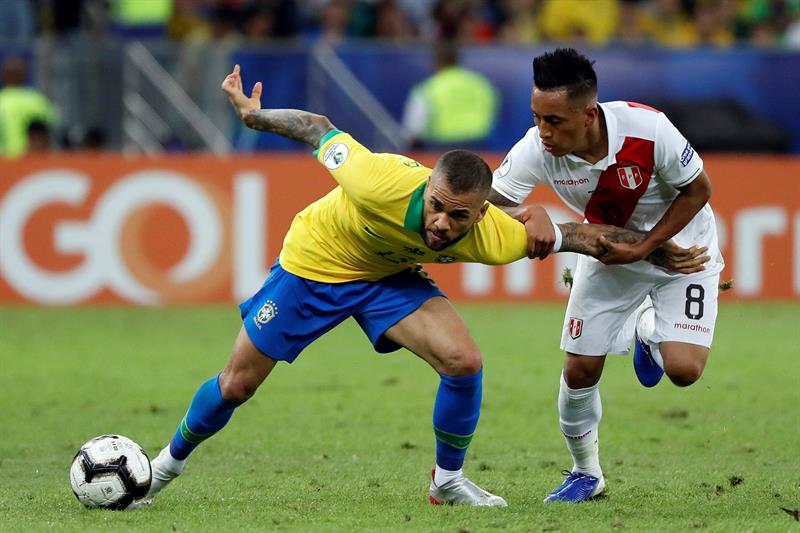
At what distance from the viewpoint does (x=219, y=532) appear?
6402mm

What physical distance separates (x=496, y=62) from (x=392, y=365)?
583 cm

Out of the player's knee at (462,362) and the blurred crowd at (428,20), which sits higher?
the player's knee at (462,362)

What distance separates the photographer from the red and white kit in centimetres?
724

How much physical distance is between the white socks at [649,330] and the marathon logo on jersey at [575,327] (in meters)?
0.43

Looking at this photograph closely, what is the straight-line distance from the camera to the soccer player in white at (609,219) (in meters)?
7.02

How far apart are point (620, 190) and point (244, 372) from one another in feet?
6.94

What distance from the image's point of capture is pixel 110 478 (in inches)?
272

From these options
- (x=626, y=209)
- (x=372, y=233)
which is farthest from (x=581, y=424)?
(x=372, y=233)

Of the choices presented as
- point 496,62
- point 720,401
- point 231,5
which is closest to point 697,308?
point 720,401

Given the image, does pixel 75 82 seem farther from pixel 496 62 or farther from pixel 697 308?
pixel 697 308

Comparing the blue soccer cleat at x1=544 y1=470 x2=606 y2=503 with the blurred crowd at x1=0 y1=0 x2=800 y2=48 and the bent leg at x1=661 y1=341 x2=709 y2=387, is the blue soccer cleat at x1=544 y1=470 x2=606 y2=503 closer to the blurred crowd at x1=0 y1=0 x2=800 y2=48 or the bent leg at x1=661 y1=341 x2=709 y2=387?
the bent leg at x1=661 y1=341 x2=709 y2=387

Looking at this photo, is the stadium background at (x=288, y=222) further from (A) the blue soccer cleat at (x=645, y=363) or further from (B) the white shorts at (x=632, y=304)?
(B) the white shorts at (x=632, y=304)

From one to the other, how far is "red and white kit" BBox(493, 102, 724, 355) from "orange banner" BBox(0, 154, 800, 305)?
26.4 feet

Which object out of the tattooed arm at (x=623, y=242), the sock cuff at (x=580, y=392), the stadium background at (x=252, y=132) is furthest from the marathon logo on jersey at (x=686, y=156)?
the stadium background at (x=252, y=132)
